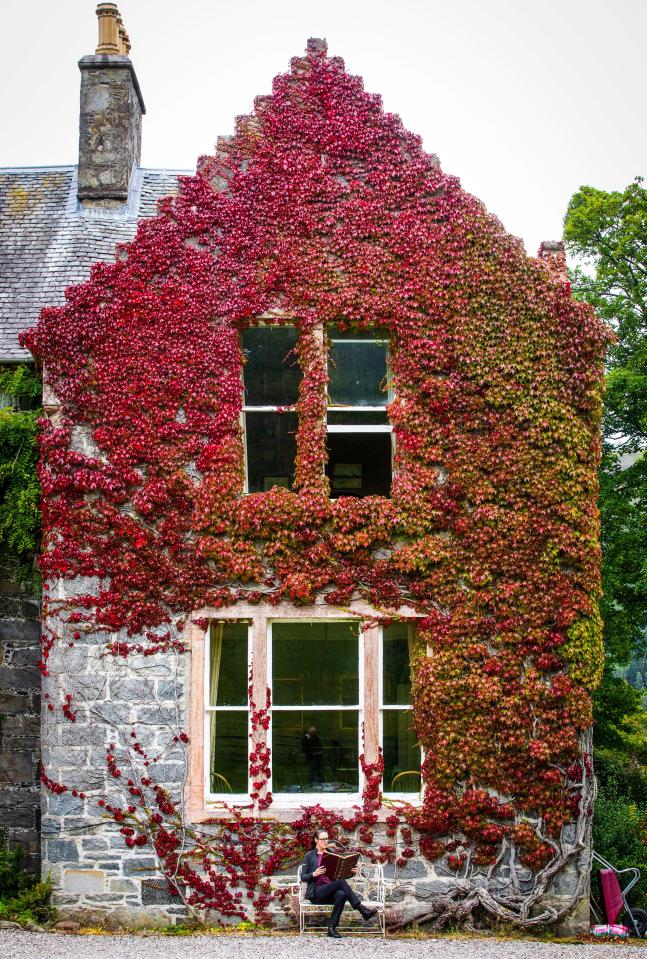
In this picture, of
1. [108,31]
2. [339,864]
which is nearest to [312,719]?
[339,864]

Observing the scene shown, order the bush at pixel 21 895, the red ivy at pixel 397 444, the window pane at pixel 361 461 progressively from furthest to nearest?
the window pane at pixel 361 461
the red ivy at pixel 397 444
the bush at pixel 21 895

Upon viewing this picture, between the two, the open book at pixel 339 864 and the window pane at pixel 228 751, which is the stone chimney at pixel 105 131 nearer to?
the window pane at pixel 228 751

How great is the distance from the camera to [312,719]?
10648mm

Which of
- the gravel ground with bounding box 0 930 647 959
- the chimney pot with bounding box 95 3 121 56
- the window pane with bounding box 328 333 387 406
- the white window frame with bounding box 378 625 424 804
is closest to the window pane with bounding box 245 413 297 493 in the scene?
the window pane with bounding box 328 333 387 406

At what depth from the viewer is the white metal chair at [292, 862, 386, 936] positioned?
32.4ft

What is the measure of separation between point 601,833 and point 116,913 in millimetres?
6109

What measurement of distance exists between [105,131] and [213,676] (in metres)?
8.12

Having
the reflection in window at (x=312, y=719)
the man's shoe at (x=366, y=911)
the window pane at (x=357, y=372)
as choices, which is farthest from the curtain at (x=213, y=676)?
the window pane at (x=357, y=372)

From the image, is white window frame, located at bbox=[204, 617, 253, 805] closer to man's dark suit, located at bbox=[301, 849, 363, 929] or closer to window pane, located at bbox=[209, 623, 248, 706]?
window pane, located at bbox=[209, 623, 248, 706]

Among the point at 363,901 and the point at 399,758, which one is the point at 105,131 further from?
the point at 363,901

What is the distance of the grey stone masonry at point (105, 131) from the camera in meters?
13.7

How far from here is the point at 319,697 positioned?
10.7 m

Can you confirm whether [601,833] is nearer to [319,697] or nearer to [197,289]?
[319,697]

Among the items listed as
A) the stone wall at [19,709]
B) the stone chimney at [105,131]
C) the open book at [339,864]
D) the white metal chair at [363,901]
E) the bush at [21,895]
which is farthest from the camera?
the stone chimney at [105,131]
